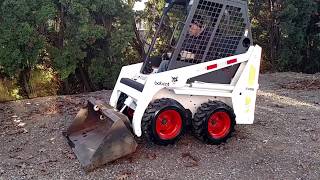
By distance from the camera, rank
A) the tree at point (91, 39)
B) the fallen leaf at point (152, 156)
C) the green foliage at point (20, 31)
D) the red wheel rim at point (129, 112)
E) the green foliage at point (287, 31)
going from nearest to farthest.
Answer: the fallen leaf at point (152, 156), the red wheel rim at point (129, 112), the green foliage at point (20, 31), the tree at point (91, 39), the green foliage at point (287, 31)

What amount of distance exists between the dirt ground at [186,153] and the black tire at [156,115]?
200mm

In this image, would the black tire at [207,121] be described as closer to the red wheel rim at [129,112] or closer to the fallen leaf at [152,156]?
the fallen leaf at [152,156]

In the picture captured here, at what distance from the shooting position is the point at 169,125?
4.76 metres

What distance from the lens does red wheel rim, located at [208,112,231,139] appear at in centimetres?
492

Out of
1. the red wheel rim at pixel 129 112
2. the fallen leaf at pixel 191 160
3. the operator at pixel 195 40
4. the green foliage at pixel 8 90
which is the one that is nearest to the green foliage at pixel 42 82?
the green foliage at pixel 8 90

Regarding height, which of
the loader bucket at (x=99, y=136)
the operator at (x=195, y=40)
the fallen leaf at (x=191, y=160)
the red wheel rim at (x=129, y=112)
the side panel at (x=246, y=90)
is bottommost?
the fallen leaf at (x=191, y=160)

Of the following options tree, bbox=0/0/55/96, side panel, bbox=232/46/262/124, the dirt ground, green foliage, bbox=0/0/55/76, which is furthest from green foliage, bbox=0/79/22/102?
side panel, bbox=232/46/262/124

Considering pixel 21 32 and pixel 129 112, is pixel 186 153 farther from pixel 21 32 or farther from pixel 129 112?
pixel 21 32

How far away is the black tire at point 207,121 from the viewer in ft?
15.6

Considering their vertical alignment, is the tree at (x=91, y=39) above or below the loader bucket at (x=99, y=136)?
above

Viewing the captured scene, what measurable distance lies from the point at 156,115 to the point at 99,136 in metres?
0.82

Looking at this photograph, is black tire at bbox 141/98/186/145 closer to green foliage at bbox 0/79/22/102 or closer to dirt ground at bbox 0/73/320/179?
dirt ground at bbox 0/73/320/179

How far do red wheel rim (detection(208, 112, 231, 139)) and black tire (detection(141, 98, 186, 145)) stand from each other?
17.7 inches

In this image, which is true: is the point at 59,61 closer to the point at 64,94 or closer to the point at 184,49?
the point at 64,94
